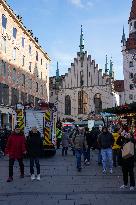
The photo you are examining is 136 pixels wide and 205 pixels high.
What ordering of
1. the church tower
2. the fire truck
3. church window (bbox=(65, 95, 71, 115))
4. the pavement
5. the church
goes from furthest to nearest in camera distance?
1. church window (bbox=(65, 95, 71, 115))
2. the church
3. the church tower
4. the fire truck
5. the pavement

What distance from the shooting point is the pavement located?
373 inches

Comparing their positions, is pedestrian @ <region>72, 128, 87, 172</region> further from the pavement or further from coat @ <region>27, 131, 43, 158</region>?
coat @ <region>27, 131, 43, 158</region>

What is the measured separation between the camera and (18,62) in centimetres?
4809

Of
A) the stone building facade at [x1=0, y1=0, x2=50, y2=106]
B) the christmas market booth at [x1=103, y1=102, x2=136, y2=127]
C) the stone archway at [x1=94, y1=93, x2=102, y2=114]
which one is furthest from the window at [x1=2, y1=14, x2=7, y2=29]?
the stone archway at [x1=94, y1=93, x2=102, y2=114]

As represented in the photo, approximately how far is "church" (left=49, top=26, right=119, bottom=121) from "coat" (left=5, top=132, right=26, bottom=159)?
65774 millimetres

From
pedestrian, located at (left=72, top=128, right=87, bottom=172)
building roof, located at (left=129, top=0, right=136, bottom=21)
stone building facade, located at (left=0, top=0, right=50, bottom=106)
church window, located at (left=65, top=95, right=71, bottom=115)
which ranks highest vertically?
building roof, located at (left=129, top=0, right=136, bottom=21)

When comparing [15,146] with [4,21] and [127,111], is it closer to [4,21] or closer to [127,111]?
[127,111]

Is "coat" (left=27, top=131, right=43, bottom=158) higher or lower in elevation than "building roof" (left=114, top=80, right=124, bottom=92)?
lower

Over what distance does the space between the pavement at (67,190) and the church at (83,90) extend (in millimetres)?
65046

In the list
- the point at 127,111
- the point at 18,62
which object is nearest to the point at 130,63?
the point at 18,62

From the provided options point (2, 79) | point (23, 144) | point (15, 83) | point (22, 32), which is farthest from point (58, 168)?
point (22, 32)

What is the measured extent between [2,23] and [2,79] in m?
5.60

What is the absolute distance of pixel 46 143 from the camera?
22.9 meters

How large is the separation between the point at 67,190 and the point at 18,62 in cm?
3812
